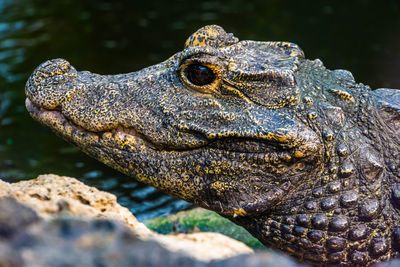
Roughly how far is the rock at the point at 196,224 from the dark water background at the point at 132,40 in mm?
419

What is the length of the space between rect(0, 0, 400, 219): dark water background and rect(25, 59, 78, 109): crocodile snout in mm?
2112

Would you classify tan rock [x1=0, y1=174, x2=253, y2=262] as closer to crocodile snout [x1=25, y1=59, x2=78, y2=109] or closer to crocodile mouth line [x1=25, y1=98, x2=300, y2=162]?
crocodile mouth line [x1=25, y1=98, x2=300, y2=162]

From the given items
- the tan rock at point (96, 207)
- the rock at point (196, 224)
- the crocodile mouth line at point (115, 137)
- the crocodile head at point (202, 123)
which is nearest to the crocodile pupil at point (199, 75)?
the crocodile head at point (202, 123)

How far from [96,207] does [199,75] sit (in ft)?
3.96

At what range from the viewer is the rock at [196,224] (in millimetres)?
4868

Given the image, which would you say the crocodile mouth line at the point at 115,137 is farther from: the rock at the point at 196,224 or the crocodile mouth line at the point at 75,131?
the rock at the point at 196,224

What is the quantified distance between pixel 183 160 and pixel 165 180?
0.21 m

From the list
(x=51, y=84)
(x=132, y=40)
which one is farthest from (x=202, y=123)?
(x=132, y=40)

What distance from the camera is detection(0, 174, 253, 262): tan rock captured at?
8.71 ft

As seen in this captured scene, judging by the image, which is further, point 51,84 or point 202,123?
point 51,84

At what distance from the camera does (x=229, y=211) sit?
3.66 meters

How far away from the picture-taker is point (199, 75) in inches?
147

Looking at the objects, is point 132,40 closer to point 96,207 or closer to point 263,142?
point 263,142

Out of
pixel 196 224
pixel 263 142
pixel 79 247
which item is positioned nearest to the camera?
pixel 79 247
